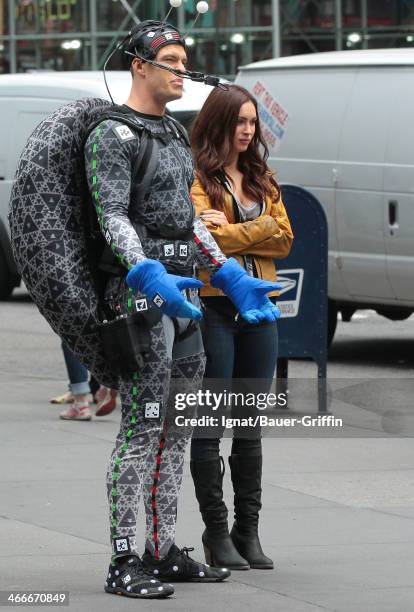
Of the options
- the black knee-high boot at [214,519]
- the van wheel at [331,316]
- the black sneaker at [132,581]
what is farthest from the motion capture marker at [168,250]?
the van wheel at [331,316]

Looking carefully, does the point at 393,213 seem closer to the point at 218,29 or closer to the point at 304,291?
the point at 304,291

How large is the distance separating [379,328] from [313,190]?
3.13 meters

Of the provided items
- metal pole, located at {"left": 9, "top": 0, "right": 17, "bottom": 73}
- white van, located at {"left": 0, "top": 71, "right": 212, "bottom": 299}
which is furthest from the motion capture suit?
metal pole, located at {"left": 9, "top": 0, "right": 17, "bottom": 73}

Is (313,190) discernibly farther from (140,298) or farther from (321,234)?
(140,298)

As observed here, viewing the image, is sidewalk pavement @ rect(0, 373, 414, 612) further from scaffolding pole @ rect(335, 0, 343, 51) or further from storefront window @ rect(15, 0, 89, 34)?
storefront window @ rect(15, 0, 89, 34)

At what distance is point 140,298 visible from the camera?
5.42 m

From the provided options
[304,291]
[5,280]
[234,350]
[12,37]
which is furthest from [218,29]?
[234,350]

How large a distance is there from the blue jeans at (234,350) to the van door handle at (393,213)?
19.5ft

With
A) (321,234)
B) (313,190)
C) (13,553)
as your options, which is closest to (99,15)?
(313,190)

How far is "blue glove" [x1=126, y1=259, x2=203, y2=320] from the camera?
5.15 meters

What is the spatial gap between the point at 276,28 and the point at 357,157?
23.3 meters

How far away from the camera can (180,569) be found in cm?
570

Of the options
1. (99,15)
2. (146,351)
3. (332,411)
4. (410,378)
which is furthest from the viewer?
(99,15)

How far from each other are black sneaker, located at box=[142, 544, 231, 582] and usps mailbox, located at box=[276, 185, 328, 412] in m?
4.35
